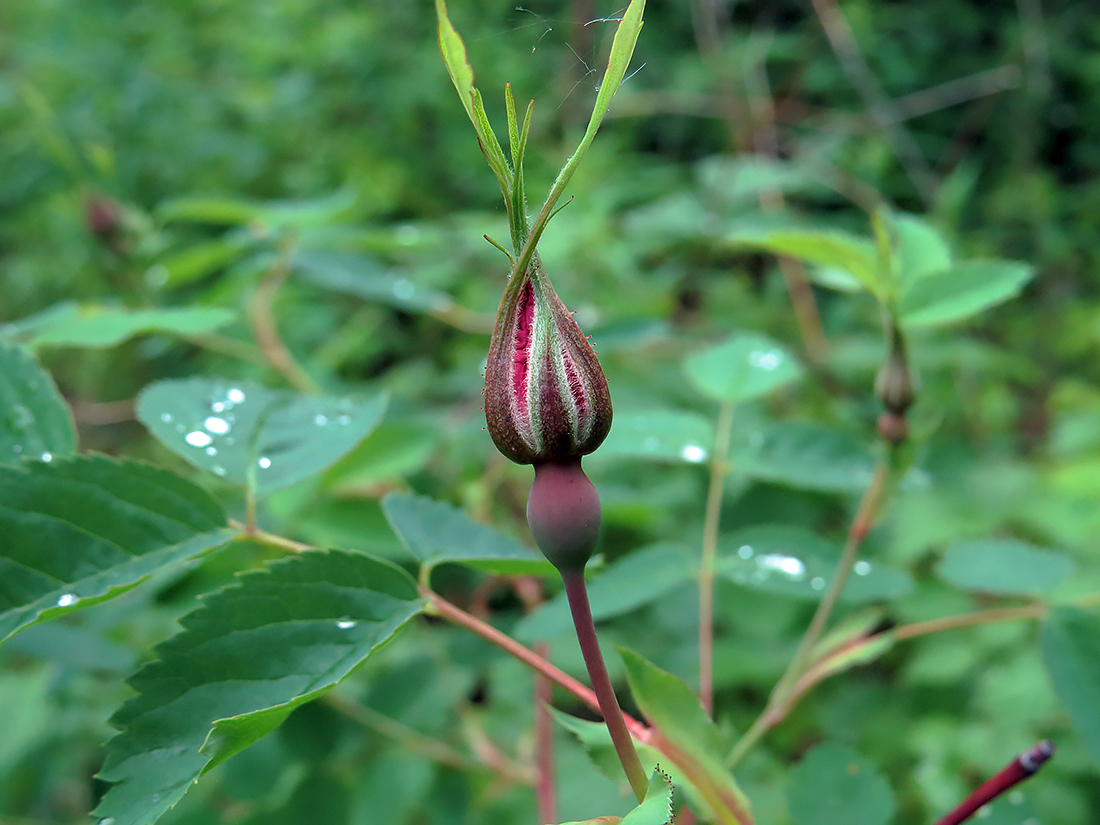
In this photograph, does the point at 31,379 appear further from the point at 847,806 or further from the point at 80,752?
the point at 80,752

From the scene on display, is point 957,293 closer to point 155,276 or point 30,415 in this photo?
point 30,415

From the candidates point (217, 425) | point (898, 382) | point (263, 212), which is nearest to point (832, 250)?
point (898, 382)

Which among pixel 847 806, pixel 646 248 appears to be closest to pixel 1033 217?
pixel 646 248

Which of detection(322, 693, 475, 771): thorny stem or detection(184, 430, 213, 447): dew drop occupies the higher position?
detection(184, 430, 213, 447): dew drop

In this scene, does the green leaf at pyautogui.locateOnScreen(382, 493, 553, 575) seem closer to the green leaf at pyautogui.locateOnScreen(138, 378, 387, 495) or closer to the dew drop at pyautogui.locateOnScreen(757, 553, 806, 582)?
the green leaf at pyautogui.locateOnScreen(138, 378, 387, 495)

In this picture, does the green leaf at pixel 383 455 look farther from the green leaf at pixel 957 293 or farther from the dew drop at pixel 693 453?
the green leaf at pixel 957 293

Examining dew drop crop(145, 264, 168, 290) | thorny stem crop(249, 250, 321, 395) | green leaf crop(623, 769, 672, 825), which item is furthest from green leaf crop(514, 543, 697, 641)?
dew drop crop(145, 264, 168, 290)

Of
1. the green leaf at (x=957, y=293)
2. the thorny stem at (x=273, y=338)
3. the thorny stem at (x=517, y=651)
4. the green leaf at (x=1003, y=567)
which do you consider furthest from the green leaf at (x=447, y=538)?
the thorny stem at (x=273, y=338)
